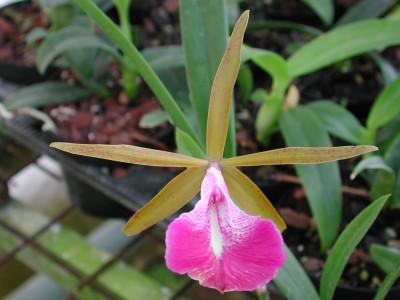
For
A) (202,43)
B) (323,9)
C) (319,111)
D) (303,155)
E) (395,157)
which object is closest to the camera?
(303,155)

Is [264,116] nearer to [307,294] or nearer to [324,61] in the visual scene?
[324,61]

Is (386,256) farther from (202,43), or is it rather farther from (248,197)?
(202,43)

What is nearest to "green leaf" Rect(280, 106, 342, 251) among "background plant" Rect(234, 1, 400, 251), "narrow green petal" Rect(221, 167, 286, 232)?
"background plant" Rect(234, 1, 400, 251)

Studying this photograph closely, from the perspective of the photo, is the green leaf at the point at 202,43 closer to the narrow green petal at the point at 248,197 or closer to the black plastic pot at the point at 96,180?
the narrow green petal at the point at 248,197

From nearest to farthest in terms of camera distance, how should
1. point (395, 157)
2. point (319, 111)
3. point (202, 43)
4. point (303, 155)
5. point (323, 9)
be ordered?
point (303, 155) → point (202, 43) → point (395, 157) → point (319, 111) → point (323, 9)

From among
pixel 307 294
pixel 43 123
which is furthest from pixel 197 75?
pixel 43 123

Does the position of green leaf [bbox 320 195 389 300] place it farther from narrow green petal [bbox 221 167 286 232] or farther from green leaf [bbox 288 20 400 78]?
green leaf [bbox 288 20 400 78]

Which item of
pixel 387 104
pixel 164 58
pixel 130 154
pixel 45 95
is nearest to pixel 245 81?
pixel 164 58
